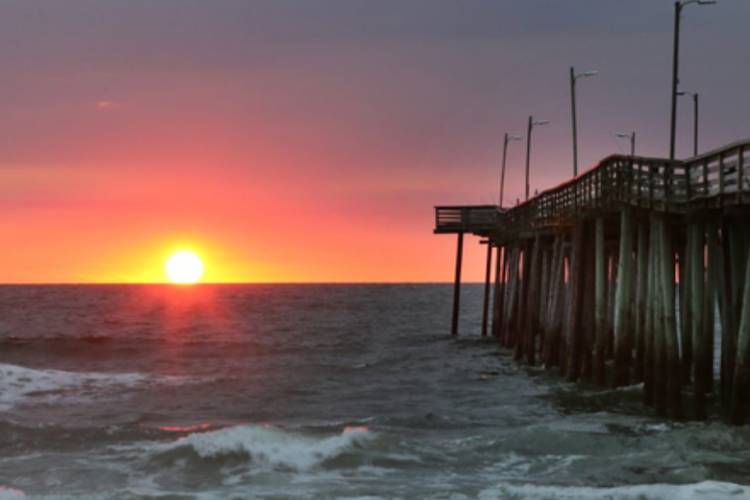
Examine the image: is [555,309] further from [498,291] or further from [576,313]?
[498,291]

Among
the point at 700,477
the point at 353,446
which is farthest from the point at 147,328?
the point at 700,477

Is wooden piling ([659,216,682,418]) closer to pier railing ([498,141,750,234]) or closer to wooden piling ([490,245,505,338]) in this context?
pier railing ([498,141,750,234])

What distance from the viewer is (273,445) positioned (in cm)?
1808

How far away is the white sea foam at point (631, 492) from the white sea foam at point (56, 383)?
1617cm

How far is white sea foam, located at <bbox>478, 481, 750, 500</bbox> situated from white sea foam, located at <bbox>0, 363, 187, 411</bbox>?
16165 millimetres

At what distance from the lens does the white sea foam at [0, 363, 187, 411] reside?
2844 cm

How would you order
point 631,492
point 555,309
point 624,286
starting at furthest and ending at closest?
point 555,309, point 624,286, point 631,492

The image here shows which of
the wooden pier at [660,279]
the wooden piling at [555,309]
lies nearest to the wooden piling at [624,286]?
the wooden pier at [660,279]

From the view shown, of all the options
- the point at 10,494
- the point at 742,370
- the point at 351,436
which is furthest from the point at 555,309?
the point at 10,494

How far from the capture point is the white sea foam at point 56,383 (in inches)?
1120

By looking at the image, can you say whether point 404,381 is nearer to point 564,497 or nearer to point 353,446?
point 353,446

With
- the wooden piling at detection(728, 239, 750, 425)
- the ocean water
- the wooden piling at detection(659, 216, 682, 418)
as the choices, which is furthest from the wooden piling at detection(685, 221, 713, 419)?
the wooden piling at detection(728, 239, 750, 425)

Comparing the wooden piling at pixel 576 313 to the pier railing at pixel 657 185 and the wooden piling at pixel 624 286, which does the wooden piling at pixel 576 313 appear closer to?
the pier railing at pixel 657 185

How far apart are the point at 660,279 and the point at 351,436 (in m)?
6.83
